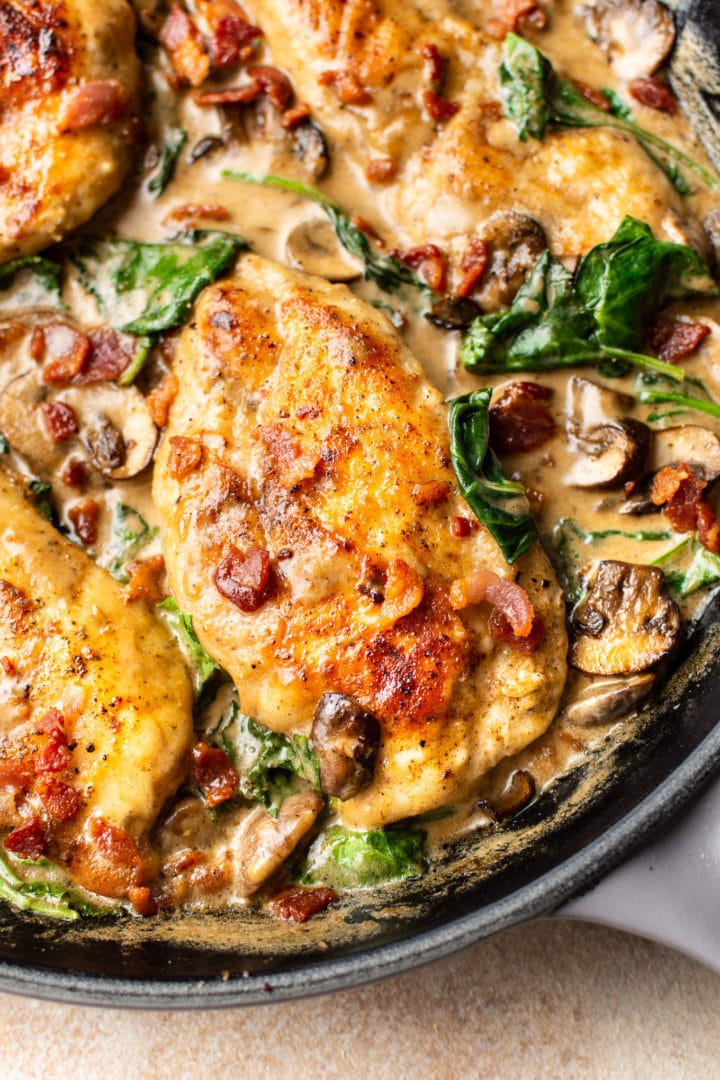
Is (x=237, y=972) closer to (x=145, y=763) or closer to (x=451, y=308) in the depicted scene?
(x=145, y=763)

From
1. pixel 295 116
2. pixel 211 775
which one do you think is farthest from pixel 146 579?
pixel 295 116

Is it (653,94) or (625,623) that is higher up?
(653,94)

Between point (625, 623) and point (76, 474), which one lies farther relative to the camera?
point (76, 474)

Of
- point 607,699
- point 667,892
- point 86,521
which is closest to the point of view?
point 667,892

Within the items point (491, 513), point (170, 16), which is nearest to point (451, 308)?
point (491, 513)

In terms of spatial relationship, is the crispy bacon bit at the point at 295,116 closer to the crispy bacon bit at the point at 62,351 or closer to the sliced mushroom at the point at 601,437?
the crispy bacon bit at the point at 62,351

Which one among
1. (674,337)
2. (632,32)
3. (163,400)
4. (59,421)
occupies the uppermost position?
(632,32)

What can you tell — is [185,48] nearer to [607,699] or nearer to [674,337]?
[674,337]
